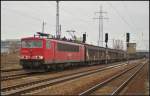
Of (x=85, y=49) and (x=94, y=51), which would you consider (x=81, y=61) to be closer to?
(x=85, y=49)

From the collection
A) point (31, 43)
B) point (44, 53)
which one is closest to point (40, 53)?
point (44, 53)

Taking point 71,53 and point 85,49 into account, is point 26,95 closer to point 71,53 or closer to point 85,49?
point 71,53

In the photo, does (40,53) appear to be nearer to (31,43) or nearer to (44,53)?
(44,53)

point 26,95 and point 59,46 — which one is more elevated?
point 59,46

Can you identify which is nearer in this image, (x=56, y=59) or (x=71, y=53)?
(x=56, y=59)

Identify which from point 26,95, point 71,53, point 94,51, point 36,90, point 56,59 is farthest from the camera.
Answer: point 94,51

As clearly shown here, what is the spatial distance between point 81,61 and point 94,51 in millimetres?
9883

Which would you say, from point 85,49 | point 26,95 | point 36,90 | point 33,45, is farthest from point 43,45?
point 85,49

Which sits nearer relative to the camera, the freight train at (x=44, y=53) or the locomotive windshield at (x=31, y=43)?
the freight train at (x=44, y=53)

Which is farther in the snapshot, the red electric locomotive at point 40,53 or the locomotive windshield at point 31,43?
the locomotive windshield at point 31,43

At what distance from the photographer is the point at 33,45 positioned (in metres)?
31.0

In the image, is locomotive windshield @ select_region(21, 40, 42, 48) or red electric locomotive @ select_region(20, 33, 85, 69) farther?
locomotive windshield @ select_region(21, 40, 42, 48)

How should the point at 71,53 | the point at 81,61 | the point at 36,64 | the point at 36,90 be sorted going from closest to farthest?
the point at 36,90
the point at 36,64
the point at 71,53
the point at 81,61

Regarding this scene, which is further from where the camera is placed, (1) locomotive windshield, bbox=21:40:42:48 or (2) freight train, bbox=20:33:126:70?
(1) locomotive windshield, bbox=21:40:42:48
